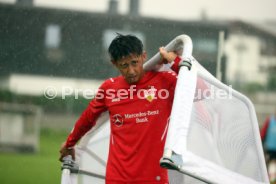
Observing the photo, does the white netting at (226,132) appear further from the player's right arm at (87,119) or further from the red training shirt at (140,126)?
the player's right arm at (87,119)

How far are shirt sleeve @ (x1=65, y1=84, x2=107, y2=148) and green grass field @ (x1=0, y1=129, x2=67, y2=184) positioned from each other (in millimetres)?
2292

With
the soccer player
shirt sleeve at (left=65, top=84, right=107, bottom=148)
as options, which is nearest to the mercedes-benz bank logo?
the soccer player

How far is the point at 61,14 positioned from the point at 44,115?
1.58 m

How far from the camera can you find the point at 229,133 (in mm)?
3799

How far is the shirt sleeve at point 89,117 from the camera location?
3768 mm

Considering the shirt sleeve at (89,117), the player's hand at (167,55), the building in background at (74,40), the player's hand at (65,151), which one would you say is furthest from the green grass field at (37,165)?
the player's hand at (167,55)

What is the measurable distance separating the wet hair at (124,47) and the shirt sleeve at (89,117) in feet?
0.75

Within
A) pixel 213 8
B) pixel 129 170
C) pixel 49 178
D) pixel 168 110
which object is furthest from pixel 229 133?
pixel 49 178

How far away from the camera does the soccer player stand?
353cm

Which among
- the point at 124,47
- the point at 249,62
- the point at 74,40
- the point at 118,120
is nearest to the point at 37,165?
the point at 74,40

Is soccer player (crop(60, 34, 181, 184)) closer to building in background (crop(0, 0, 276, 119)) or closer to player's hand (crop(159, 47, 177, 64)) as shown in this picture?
player's hand (crop(159, 47, 177, 64))

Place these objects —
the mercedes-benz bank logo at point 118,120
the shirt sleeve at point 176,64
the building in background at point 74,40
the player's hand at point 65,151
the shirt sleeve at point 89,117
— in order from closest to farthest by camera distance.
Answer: the shirt sleeve at point 176,64 < the mercedes-benz bank logo at point 118,120 < the shirt sleeve at point 89,117 < the player's hand at point 65,151 < the building in background at point 74,40

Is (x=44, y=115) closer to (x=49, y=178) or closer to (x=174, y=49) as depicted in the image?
(x=49, y=178)

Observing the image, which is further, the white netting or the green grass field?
the green grass field
